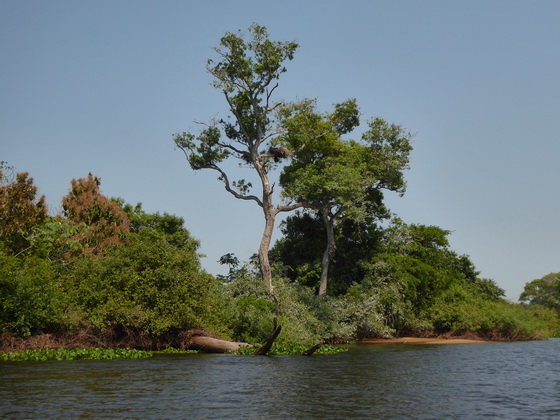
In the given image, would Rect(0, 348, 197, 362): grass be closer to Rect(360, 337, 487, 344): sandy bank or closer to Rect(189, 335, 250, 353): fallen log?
Rect(189, 335, 250, 353): fallen log

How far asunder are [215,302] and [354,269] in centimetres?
2102

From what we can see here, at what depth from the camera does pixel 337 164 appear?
44875mm

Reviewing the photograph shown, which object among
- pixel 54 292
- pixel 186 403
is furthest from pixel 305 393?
pixel 54 292

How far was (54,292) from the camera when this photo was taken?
2533cm

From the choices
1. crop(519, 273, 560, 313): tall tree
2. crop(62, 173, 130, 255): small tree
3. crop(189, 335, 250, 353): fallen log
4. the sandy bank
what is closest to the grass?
crop(189, 335, 250, 353): fallen log

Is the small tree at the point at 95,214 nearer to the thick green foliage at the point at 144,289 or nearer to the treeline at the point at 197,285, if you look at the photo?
the treeline at the point at 197,285

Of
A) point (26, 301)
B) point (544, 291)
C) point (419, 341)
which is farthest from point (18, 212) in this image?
point (544, 291)

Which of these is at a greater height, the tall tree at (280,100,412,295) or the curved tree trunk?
the tall tree at (280,100,412,295)

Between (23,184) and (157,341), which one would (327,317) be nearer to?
(157,341)

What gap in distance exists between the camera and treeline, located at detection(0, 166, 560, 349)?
2666 cm

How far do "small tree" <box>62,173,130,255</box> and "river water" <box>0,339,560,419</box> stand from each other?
638 inches

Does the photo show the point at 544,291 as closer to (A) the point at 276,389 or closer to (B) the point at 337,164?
(B) the point at 337,164

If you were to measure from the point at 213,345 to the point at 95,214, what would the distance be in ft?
51.1

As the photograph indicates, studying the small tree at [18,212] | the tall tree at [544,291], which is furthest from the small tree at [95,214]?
the tall tree at [544,291]
